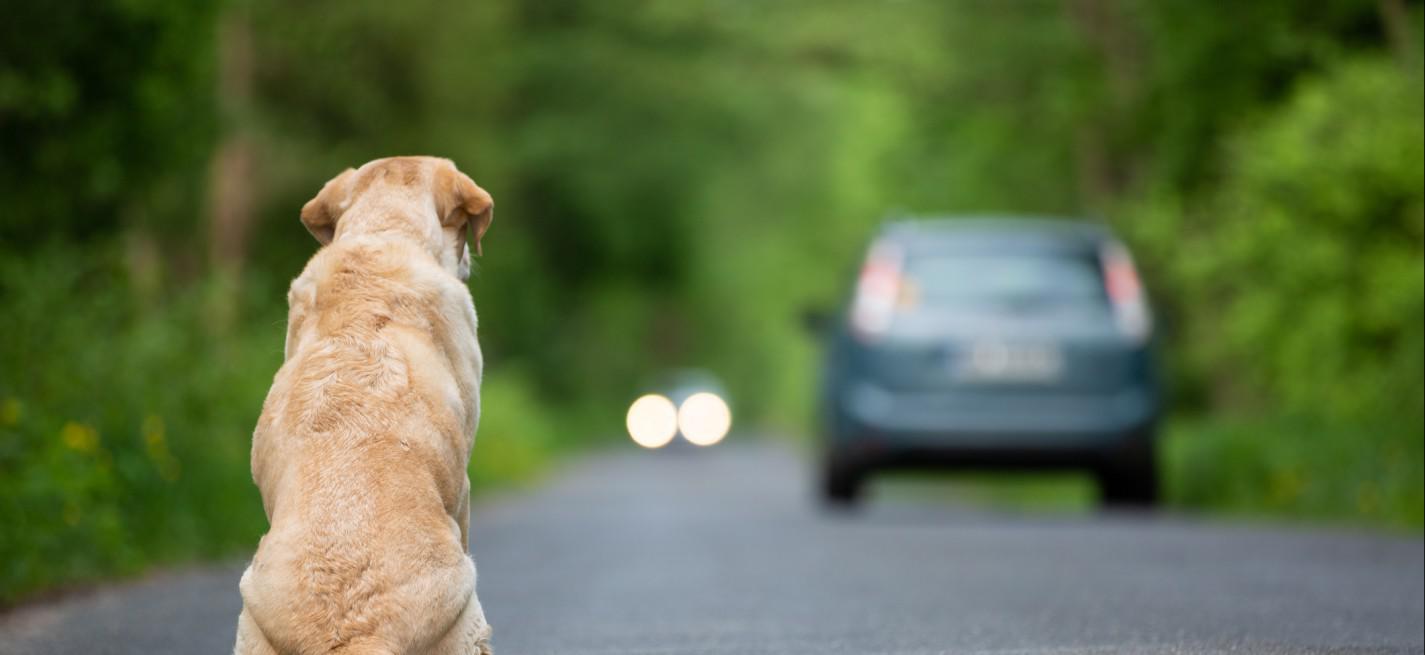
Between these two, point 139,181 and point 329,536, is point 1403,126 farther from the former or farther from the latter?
point 329,536

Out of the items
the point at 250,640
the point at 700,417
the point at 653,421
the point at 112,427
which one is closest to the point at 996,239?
the point at 112,427

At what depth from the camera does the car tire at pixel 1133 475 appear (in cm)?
1367

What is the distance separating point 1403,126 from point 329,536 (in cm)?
1035

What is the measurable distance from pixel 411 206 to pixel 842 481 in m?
9.32

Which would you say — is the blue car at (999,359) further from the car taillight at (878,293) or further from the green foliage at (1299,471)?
the green foliage at (1299,471)

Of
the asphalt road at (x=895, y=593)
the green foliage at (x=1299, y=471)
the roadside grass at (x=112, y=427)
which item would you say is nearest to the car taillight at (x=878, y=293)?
the asphalt road at (x=895, y=593)

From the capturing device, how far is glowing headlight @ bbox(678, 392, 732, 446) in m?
51.8

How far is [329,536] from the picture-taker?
14.9ft

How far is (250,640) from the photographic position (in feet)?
15.2

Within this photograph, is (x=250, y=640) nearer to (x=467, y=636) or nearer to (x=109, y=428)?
(x=467, y=636)

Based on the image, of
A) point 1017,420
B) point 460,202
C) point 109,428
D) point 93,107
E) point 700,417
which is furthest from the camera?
point 700,417

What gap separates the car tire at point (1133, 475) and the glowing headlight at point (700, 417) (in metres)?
Result: 37.1

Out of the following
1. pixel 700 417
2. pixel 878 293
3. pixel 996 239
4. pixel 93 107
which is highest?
pixel 700 417

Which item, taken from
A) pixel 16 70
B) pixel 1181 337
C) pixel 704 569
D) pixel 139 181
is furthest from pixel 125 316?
pixel 1181 337
